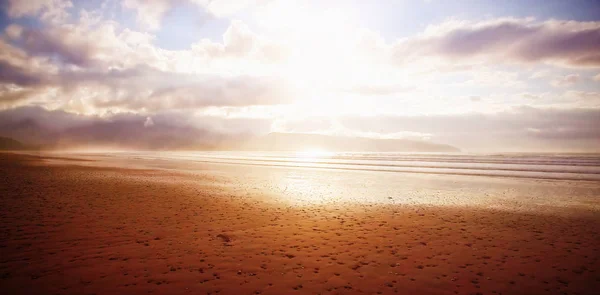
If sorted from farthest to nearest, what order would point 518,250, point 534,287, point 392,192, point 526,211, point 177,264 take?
point 392,192 → point 526,211 → point 518,250 → point 177,264 → point 534,287

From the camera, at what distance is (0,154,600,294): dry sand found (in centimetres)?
868

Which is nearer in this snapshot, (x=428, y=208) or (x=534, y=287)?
(x=534, y=287)

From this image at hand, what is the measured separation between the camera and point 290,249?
11.7 meters

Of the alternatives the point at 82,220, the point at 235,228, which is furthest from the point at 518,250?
the point at 82,220

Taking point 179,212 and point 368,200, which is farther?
point 368,200

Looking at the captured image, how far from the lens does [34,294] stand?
7.84 metres

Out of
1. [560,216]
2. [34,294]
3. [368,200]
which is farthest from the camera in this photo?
[368,200]

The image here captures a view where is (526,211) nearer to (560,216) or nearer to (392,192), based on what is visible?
(560,216)

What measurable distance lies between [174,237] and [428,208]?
52.6ft

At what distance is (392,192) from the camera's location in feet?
85.1

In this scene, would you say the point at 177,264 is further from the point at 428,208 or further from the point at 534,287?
the point at 428,208

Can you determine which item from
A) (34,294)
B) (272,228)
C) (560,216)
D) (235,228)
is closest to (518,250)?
(560,216)

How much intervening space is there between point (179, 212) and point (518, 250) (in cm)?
1767

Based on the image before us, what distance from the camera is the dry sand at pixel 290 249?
8680 mm
